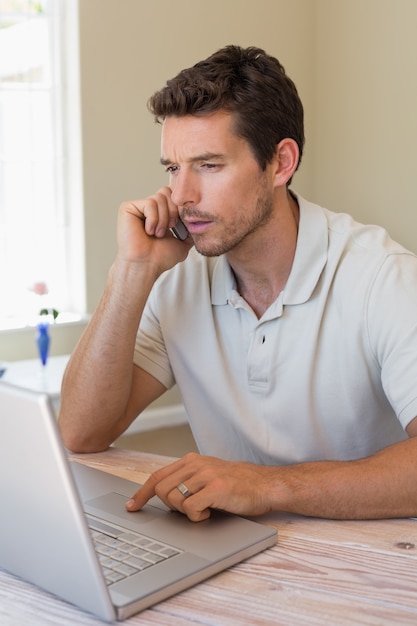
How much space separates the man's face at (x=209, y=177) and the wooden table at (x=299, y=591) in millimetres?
651

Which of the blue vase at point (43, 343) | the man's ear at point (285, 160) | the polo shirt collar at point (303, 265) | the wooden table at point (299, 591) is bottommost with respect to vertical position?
the blue vase at point (43, 343)

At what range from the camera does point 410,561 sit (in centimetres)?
106

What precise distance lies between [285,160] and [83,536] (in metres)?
1.09

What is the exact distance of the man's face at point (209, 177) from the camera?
161 centimetres

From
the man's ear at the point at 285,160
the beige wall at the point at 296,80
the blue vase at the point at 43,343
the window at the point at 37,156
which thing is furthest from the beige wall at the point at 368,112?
the man's ear at the point at 285,160

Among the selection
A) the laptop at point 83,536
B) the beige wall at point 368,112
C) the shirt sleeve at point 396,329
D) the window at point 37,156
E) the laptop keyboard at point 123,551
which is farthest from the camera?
the beige wall at point 368,112

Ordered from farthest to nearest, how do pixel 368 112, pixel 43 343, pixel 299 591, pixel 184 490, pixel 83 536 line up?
pixel 368 112, pixel 43 343, pixel 184 490, pixel 299 591, pixel 83 536

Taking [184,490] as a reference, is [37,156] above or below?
above

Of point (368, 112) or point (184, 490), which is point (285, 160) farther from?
point (368, 112)

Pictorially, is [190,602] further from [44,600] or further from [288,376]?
[288,376]

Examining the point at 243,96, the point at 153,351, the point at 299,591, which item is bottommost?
the point at 299,591

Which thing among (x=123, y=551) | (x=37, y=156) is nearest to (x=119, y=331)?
(x=123, y=551)

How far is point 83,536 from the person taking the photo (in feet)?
2.78

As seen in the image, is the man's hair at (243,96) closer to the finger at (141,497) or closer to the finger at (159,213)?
the finger at (159,213)
